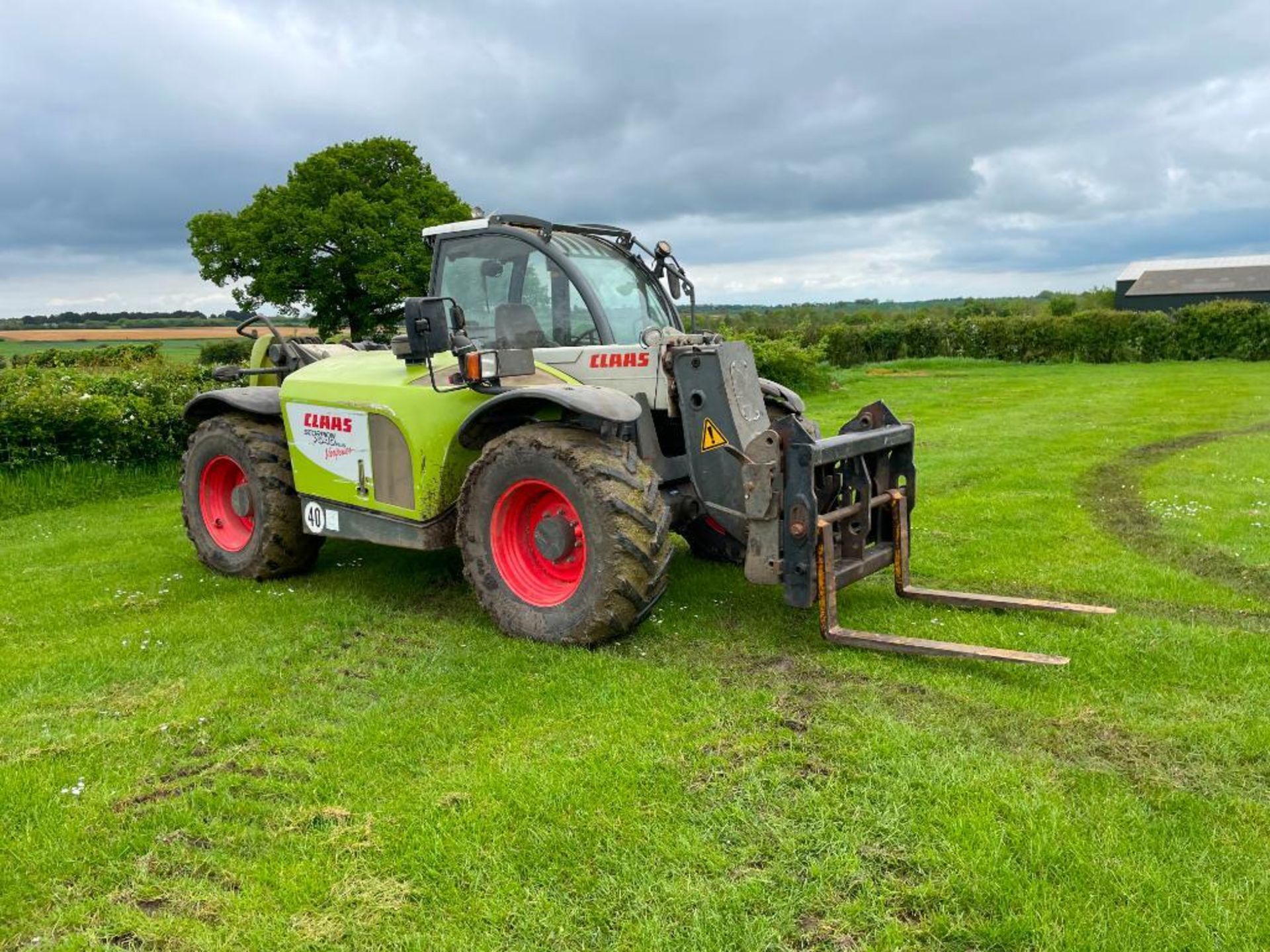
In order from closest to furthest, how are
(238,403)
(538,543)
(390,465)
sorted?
(538,543) → (390,465) → (238,403)

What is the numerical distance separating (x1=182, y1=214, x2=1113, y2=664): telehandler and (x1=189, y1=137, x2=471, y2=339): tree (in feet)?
87.6

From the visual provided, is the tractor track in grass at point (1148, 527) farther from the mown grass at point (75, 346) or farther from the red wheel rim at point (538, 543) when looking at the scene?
the mown grass at point (75, 346)

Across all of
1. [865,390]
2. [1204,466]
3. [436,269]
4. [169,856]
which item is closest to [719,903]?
[169,856]

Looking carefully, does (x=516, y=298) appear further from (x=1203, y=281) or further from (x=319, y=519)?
(x=1203, y=281)

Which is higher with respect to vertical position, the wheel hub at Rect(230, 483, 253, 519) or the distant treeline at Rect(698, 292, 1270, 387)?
the distant treeline at Rect(698, 292, 1270, 387)

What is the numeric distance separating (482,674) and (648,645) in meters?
0.95

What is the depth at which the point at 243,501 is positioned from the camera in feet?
24.6

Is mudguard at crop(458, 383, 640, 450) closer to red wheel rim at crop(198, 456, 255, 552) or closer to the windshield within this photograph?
the windshield

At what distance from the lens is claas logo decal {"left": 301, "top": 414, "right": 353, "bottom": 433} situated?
6.48 m

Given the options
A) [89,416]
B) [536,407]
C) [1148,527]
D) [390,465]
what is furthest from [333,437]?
[89,416]

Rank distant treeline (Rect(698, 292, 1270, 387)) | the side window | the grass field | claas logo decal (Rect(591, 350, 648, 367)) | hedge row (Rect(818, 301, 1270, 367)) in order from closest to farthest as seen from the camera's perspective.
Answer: the grass field → claas logo decal (Rect(591, 350, 648, 367)) → the side window → distant treeline (Rect(698, 292, 1270, 387)) → hedge row (Rect(818, 301, 1270, 367))

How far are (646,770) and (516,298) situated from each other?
3291mm

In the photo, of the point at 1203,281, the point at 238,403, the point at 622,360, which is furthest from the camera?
the point at 1203,281

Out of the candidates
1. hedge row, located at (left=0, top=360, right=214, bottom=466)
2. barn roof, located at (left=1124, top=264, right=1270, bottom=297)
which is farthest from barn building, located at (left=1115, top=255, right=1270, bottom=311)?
hedge row, located at (left=0, top=360, right=214, bottom=466)
